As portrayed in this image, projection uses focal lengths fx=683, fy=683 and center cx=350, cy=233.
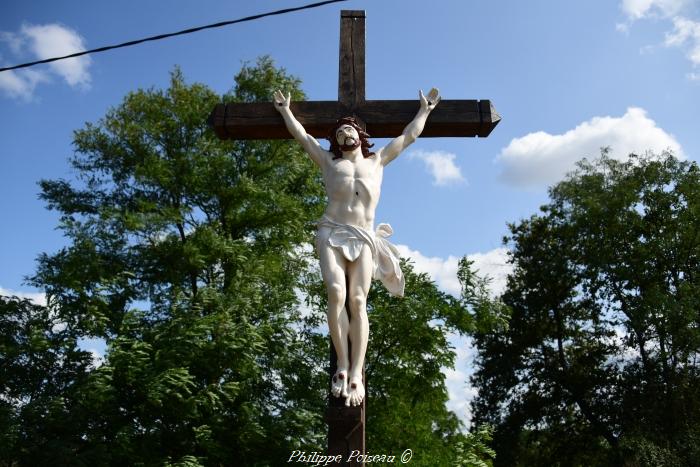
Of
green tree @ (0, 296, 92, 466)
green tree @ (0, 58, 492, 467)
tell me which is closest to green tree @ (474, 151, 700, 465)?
green tree @ (0, 58, 492, 467)

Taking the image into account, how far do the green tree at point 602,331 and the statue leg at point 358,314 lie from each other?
1336cm

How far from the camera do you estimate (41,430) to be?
1105 centimetres

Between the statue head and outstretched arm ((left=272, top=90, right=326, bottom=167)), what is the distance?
4.1 inches

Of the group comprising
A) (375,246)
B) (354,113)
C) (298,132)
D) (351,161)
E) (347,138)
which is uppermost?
(354,113)

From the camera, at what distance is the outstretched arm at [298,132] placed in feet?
15.6

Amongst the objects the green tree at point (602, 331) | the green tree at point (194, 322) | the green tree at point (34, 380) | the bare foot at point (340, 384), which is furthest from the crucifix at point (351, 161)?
the green tree at point (602, 331)

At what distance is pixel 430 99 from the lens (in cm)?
505

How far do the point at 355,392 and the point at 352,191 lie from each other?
4.23ft

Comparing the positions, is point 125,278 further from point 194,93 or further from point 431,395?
point 431,395

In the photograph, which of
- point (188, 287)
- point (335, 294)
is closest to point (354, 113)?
point (335, 294)

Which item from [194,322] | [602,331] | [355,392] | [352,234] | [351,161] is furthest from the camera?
[602,331]

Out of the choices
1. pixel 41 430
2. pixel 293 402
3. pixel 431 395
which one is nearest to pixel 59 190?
pixel 41 430

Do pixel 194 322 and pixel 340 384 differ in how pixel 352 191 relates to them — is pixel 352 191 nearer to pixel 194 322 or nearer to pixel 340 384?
pixel 340 384

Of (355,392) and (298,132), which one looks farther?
(298,132)
